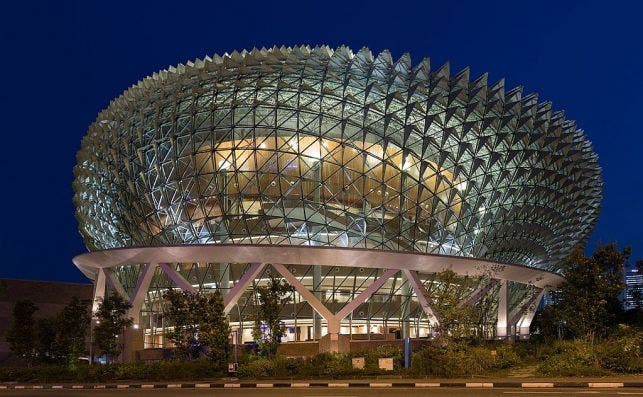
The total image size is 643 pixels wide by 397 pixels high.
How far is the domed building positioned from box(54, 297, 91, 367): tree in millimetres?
3948

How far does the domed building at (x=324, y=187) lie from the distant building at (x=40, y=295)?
87.9 feet

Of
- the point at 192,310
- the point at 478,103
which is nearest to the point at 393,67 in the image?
the point at 478,103

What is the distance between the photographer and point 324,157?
4900 centimetres

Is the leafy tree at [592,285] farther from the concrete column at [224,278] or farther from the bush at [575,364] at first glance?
the concrete column at [224,278]

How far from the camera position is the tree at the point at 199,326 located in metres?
38.8

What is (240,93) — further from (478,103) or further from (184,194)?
(478,103)

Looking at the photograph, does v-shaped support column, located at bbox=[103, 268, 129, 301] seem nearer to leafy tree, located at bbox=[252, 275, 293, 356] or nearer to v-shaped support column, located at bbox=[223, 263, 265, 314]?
v-shaped support column, located at bbox=[223, 263, 265, 314]

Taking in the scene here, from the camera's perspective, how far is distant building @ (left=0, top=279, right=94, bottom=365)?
7750 centimetres

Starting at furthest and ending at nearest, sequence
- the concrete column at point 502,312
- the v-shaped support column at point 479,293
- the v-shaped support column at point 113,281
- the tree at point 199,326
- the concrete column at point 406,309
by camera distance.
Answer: the concrete column at point 406,309 < the concrete column at point 502,312 < the v-shaped support column at point 113,281 < the v-shaped support column at point 479,293 < the tree at point 199,326

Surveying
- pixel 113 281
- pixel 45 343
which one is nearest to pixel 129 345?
pixel 113 281

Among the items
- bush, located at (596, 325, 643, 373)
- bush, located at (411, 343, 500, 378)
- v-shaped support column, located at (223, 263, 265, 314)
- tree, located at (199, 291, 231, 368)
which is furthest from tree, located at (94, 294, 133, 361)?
bush, located at (596, 325, 643, 373)

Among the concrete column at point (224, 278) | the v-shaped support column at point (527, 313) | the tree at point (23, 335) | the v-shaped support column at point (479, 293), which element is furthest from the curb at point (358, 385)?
the v-shaped support column at point (527, 313)

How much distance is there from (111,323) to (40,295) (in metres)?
41.3

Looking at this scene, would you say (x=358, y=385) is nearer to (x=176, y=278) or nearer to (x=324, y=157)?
(x=324, y=157)
